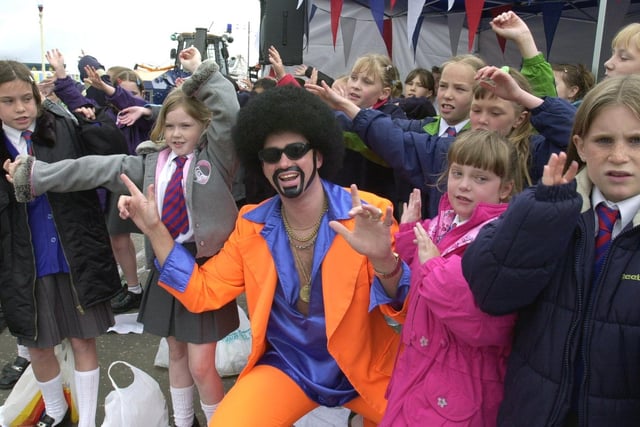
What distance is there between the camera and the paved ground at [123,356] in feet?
10.5

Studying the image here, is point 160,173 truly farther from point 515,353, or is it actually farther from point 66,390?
point 515,353

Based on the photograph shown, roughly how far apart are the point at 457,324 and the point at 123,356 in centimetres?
268

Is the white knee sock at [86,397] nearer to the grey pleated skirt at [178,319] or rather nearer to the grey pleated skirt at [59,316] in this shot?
the grey pleated skirt at [59,316]

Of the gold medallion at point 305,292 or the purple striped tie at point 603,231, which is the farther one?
the gold medallion at point 305,292

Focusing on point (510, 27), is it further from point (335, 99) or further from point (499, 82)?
point (335, 99)

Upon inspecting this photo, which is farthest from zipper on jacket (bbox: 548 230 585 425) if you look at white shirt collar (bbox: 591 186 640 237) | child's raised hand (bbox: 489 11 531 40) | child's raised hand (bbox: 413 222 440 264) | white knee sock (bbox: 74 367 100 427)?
white knee sock (bbox: 74 367 100 427)

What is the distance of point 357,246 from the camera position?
1.89 m

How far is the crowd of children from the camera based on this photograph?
1.32m

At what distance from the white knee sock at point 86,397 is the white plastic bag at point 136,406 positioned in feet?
0.60

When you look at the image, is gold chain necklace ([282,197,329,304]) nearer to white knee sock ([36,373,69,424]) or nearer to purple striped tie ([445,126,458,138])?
purple striped tie ([445,126,458,138])

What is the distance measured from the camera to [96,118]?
2807 millimetres

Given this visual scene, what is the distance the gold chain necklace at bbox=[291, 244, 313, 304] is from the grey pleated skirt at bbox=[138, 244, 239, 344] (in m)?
0.48

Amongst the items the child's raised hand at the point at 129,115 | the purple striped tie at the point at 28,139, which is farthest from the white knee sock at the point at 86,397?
the child's raised hand at the point at 129,115

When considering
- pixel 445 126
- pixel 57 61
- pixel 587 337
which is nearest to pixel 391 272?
pixel 587 337
